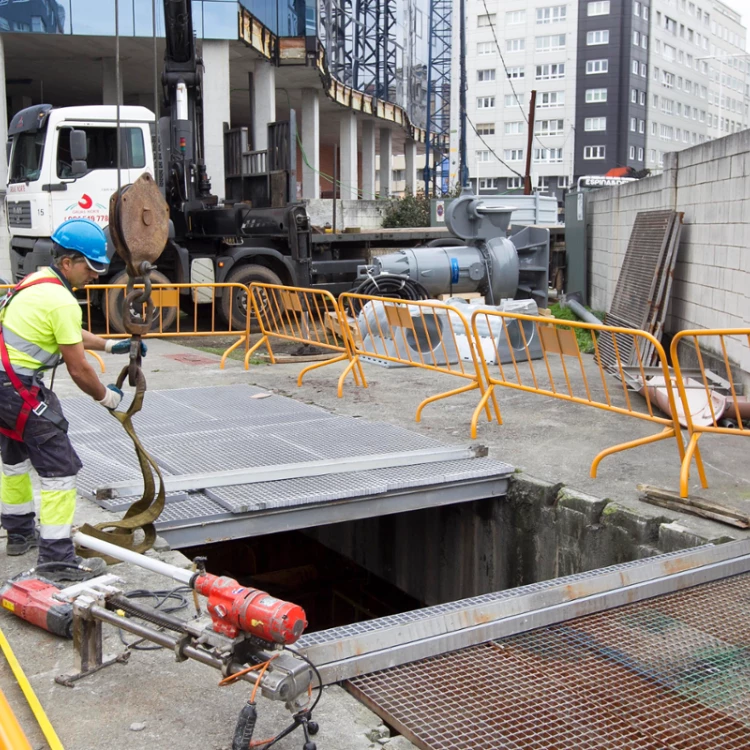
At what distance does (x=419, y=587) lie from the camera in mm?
7035

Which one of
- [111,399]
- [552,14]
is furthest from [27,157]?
[552,14]

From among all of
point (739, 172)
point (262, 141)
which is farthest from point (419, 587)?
point (262, 141)

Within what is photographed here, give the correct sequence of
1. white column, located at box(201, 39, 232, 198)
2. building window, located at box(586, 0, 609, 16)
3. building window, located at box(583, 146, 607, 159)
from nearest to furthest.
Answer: white column, located at box(201, 39, 232, 198) → building window, located at box(586, 0, 609, 16) → building window, located at box(583, 146, 607, 159)

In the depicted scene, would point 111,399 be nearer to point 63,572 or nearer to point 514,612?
point 63,572

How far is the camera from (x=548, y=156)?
71.6m

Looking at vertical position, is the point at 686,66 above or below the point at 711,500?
above

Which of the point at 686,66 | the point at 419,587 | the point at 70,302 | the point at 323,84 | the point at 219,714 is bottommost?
the point at 419,587

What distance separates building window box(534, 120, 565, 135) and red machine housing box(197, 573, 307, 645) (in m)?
72.0

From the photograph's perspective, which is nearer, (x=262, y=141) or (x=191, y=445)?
(x=191, y=445)

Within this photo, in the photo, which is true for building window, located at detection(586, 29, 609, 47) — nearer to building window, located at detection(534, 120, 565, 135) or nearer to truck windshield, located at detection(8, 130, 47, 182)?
building window, located at detection(534, 120, 565, 135)

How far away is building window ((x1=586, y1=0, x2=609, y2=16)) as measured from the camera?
68.2 meters

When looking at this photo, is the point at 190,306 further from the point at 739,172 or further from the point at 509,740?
the point at 509,740

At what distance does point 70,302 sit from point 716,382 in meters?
6.06

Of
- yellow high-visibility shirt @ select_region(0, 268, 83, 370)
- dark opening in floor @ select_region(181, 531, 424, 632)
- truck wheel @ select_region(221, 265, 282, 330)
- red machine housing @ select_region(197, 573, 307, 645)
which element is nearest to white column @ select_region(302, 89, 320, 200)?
truck wheel @ select_region(221, 265, 282, 330)
